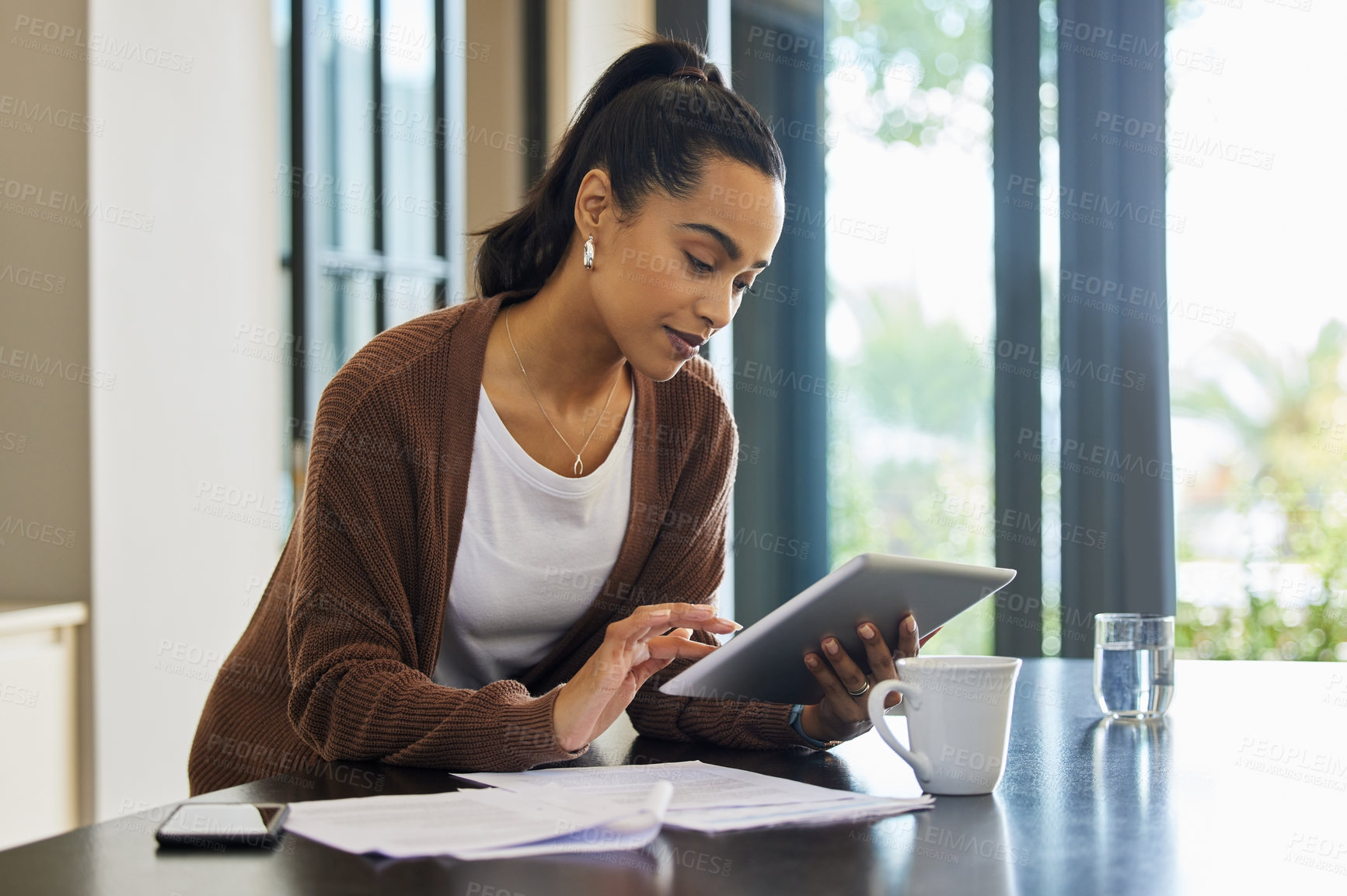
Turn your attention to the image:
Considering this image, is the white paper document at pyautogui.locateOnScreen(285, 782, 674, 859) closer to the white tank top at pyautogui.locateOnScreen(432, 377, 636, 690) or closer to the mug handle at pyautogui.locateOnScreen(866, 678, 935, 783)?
the mug handle at pyautogui.locateOnScreen(866, 678, 935, 783)

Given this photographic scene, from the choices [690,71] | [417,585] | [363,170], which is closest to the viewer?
[417,585]

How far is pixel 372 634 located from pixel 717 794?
1.33ft

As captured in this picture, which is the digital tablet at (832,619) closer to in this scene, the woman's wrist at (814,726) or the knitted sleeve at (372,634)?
the woman's wrist at (814,726)

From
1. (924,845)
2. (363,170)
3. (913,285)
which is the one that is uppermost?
(363,170)

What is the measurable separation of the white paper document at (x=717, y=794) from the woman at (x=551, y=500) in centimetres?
4

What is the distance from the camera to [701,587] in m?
1.43

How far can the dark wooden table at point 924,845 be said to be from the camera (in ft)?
2.32

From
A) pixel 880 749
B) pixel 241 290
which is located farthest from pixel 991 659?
pixel 241 290

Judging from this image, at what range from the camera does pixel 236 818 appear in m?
0.81

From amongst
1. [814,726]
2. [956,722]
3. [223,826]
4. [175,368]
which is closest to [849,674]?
[814,726]

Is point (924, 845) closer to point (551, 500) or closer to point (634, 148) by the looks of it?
point (551, 500)

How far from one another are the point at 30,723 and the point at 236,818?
141 cm

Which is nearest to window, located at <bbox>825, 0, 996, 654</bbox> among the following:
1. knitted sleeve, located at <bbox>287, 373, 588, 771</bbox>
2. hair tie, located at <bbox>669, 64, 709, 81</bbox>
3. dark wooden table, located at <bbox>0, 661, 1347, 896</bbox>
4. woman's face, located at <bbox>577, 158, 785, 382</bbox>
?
hair tie, located at <bbox>669, 64, 709, 81</bbox>

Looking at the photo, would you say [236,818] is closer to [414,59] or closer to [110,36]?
[110,36]
